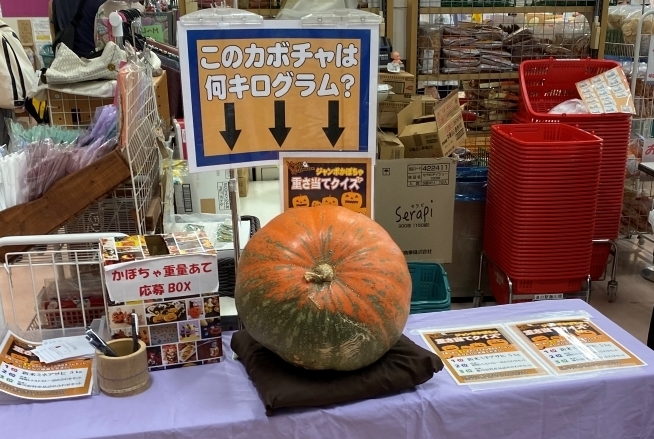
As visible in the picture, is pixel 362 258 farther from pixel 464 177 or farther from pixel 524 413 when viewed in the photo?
pixel 464 177

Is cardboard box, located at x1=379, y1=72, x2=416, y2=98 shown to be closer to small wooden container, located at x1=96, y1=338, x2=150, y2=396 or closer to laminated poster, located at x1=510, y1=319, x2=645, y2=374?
laminated poster, located at x1=510, y1=319, x2=645, y2=374

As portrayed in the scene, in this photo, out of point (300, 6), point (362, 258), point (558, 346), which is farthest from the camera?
point (300, 6)

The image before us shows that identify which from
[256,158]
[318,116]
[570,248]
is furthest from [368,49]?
[570,248]

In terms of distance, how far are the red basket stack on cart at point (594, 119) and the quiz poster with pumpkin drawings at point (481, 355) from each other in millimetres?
1761

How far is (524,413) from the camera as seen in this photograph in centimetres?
141

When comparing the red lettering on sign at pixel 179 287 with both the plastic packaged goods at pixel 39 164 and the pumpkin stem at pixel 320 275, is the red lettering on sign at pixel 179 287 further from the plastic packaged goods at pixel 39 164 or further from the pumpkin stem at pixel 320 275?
the plastic packaged goods at pixel 39 164

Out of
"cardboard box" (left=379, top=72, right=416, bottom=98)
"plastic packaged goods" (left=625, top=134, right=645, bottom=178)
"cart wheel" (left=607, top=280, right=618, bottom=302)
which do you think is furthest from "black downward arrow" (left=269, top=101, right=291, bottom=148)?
"plastic packaged goods" (left=625, top=134, right=645, bottom=178)

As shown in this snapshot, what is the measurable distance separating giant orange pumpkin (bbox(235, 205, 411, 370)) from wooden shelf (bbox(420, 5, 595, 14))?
300 centimetres

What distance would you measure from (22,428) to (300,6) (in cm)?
307

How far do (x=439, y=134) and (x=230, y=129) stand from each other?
154 cm

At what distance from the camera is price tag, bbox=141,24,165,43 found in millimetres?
3805

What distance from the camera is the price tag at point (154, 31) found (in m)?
3.81

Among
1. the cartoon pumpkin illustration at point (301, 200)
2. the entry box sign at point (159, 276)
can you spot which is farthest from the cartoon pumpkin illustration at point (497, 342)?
the entry box sign at point (159, 276)

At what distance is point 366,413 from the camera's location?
1.33 metres
